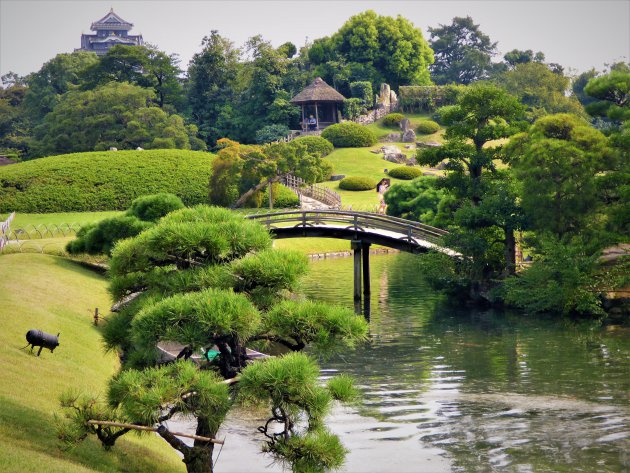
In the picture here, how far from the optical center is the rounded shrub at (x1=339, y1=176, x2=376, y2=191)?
7000 cm

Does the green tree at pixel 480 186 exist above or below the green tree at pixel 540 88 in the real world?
below

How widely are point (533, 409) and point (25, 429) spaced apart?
1213 cm

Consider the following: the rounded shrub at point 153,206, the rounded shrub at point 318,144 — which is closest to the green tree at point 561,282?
the rounded shrub at point 153,206

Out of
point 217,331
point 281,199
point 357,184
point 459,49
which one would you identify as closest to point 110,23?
point 459,49

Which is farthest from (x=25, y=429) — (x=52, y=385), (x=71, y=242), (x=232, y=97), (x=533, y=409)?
(x=232, y=97)

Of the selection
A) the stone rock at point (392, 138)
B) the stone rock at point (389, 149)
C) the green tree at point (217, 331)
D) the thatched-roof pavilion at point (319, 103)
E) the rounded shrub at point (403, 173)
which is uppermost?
the thatched-roof pavilion at point (319, 103)

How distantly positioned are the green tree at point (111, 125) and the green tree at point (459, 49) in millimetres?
49831

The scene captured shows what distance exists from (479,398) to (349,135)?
59165mm

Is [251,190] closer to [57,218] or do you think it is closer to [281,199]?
[281,199]

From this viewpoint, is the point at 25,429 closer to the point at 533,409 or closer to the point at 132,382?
the point at 132,382

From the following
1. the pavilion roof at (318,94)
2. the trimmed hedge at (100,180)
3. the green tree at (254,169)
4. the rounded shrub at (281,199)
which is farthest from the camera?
the pavilion roof at (318,94)

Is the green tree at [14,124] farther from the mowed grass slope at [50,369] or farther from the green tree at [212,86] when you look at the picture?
the mowed grass slope at [50,369]

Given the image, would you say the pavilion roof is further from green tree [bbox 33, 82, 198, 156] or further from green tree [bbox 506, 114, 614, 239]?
green tree [bbox 506, 114, 614, 239]

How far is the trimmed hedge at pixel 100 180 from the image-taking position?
58938 mm
